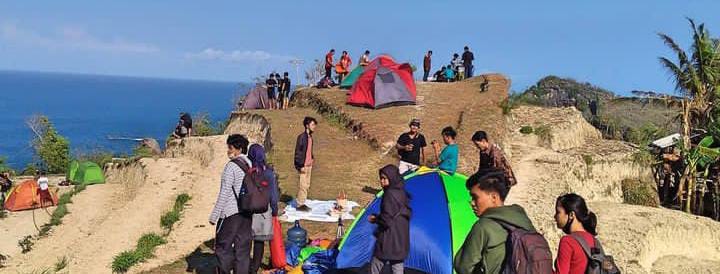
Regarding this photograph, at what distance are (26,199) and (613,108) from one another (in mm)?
45103

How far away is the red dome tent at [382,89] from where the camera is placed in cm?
2116

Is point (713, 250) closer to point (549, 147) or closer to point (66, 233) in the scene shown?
point (549, 147)

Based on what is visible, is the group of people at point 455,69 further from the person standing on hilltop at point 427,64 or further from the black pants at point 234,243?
the black pants at point 234,243

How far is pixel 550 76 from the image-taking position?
7250 centimetres

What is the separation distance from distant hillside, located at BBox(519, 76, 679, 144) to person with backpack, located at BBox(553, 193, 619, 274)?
17887 mm

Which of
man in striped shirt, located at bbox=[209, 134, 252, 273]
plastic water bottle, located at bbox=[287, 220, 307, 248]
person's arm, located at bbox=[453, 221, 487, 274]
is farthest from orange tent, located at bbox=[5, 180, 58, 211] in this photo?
person's arm, located at bbox=[453, 221, 487, 274]

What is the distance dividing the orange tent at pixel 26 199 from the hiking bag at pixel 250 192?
14.5 metres

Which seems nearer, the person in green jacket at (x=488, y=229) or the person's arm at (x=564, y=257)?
the person in green jacket at (x=488, y=229)

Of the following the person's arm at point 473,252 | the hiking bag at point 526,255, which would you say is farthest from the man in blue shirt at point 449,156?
the hiking bag at point 526,255

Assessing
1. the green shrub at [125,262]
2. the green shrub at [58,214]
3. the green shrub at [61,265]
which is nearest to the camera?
the green shrub at [125,262]

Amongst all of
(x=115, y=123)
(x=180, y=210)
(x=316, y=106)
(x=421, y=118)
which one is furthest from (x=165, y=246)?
(x=115, y=123)

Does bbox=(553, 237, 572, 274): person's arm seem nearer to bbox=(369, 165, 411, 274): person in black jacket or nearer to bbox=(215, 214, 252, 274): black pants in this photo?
bbox=(369, 165, 411, 274): person in black jacket

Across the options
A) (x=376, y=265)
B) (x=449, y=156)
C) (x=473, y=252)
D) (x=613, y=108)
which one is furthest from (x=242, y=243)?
(x=613, y=108)

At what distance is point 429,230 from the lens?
300 inches
